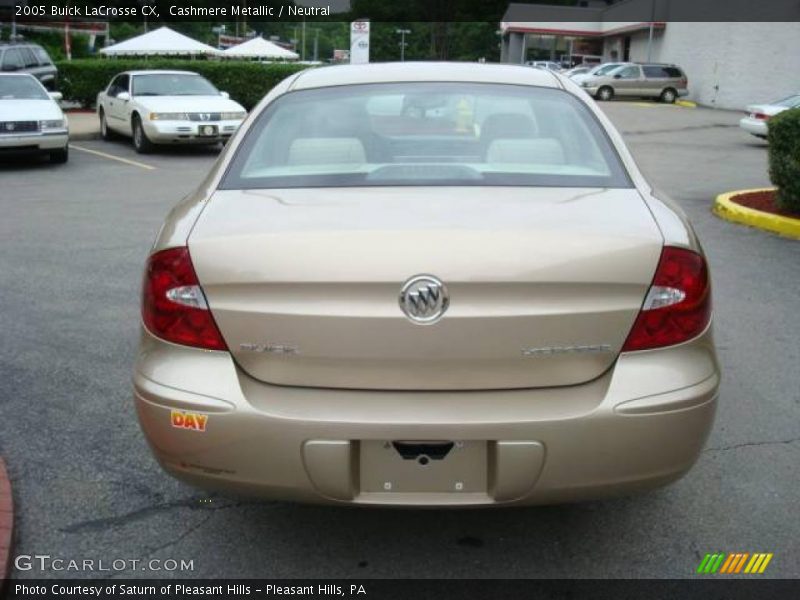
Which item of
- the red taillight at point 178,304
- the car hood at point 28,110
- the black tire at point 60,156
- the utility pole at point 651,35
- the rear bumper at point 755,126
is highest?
the utility pole at point 651,35

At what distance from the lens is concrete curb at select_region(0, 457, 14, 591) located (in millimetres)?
2941

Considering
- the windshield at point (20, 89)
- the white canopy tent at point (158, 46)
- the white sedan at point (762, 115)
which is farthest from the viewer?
the white canopy tent at point (158, 46)

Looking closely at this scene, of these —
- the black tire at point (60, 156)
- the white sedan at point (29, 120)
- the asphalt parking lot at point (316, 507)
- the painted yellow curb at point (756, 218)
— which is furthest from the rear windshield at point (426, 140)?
the black tire at point (60, 156)

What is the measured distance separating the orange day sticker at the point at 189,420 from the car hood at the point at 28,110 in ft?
40.4

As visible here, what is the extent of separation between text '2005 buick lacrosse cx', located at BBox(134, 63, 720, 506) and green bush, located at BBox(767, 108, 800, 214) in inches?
288

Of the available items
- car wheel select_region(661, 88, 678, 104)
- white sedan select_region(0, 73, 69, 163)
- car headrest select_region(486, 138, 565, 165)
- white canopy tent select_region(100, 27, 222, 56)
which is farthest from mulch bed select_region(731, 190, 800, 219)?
car wheel select_region(661, 88, 678, 104)

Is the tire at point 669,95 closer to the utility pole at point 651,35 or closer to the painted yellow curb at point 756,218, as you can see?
the utility pole at point 651,35

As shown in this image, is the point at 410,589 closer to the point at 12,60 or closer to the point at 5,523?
the point at 5,523

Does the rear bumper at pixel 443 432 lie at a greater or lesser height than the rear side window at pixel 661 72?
lesser

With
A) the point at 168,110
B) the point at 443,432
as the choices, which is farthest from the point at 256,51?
the point at 443,432

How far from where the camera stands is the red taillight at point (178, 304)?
2664 millimetres

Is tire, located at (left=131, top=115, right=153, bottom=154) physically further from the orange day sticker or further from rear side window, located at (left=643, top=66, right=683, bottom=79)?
rear side window, located at (left=643, top=66, right=683, bottom=79)

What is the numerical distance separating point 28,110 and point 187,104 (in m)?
3.05

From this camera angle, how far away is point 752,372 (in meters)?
5.04
